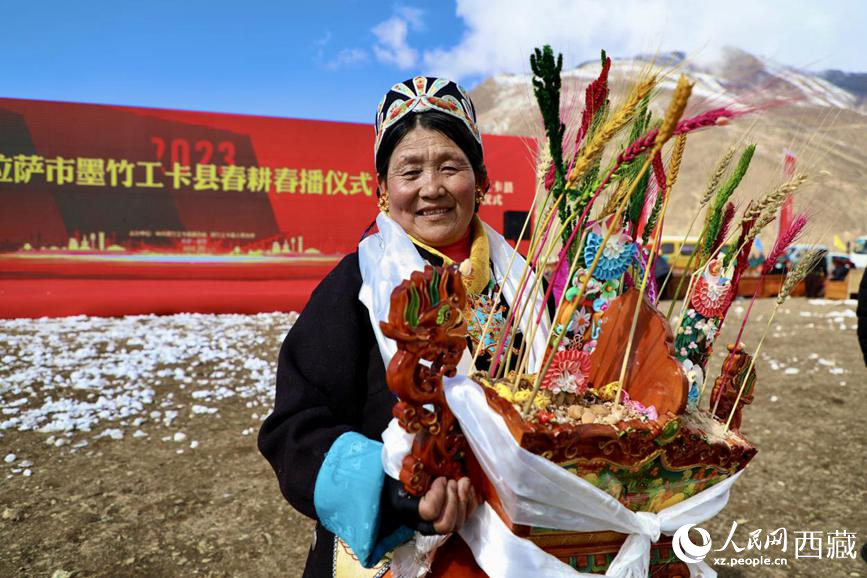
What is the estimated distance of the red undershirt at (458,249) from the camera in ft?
5.00

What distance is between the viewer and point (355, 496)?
1.07 meters

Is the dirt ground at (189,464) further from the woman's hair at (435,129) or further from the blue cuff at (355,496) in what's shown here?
the woman's hair at (435,129)

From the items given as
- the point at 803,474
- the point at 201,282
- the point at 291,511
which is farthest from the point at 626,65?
the point at 201,282

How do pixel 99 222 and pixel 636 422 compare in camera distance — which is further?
pixel 99 222

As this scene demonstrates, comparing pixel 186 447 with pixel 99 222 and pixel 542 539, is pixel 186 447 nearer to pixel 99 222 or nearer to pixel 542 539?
pixel 542 539

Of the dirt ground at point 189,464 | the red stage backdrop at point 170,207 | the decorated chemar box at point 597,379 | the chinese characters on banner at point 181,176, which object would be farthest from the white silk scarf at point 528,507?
the chinese characters on banner at point 181,176

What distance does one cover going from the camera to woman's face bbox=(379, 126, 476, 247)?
1430 mm

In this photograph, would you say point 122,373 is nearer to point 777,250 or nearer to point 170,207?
point 170,207

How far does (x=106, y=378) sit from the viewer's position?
5.93 metres

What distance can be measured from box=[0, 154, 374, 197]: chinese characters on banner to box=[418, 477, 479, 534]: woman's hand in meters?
9.71

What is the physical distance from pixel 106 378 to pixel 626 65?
6082mm

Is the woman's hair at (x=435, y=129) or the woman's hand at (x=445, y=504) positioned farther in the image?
the woman's hair at (x=435, y=129)

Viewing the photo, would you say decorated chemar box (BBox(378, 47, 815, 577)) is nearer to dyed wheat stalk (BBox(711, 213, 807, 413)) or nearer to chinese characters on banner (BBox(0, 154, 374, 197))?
dyed wheat stalk (BBox(711, 213, 807, 413))

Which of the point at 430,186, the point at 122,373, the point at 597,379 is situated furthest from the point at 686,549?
the point at 122,373
